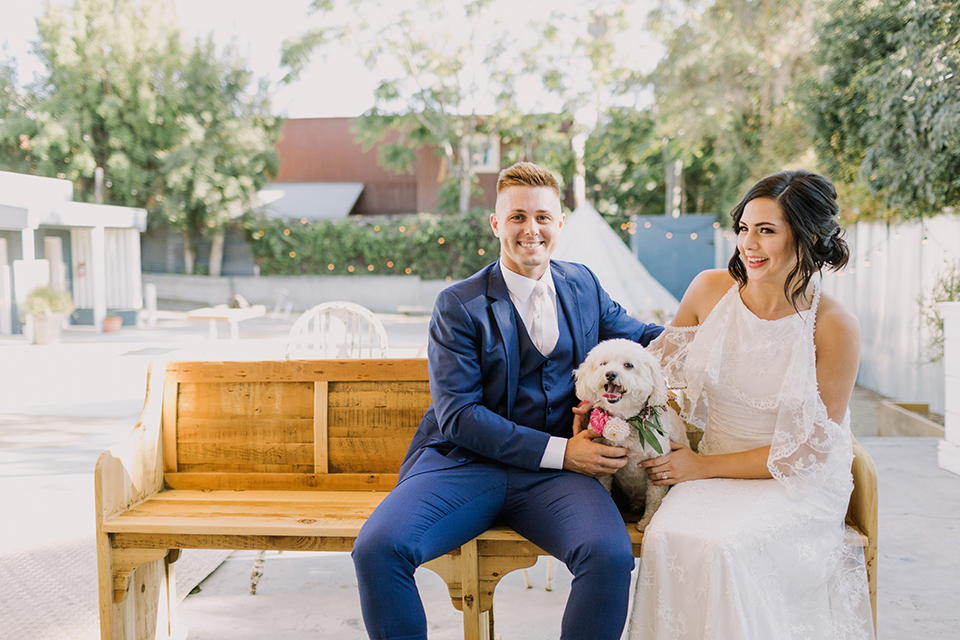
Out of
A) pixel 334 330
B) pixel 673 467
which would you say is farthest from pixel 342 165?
pixel 673 467

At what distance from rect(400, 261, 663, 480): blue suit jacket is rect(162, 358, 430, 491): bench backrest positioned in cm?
35

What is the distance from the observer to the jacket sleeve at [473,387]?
7.22ft

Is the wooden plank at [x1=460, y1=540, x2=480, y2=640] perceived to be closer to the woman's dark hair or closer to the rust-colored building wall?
the woman's dark hair

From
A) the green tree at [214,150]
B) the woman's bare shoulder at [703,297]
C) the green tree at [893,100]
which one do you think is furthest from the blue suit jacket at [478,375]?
the green tree at [214,150]

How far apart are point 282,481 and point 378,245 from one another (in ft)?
59.5

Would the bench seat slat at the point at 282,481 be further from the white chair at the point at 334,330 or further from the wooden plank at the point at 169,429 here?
the white chair at the point at 334,330

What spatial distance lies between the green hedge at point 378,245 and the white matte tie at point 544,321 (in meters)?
17.2

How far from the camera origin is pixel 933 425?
5688mm

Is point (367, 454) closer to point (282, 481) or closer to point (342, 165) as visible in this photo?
point (282, 481)

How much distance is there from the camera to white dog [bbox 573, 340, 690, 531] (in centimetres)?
213

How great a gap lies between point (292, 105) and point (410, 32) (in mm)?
5509

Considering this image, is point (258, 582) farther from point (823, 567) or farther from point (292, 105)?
point (292, 105)

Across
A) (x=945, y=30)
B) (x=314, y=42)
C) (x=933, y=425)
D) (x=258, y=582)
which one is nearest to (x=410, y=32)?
(x=314, y=42)

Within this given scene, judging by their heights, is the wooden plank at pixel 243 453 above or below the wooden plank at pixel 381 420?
below
